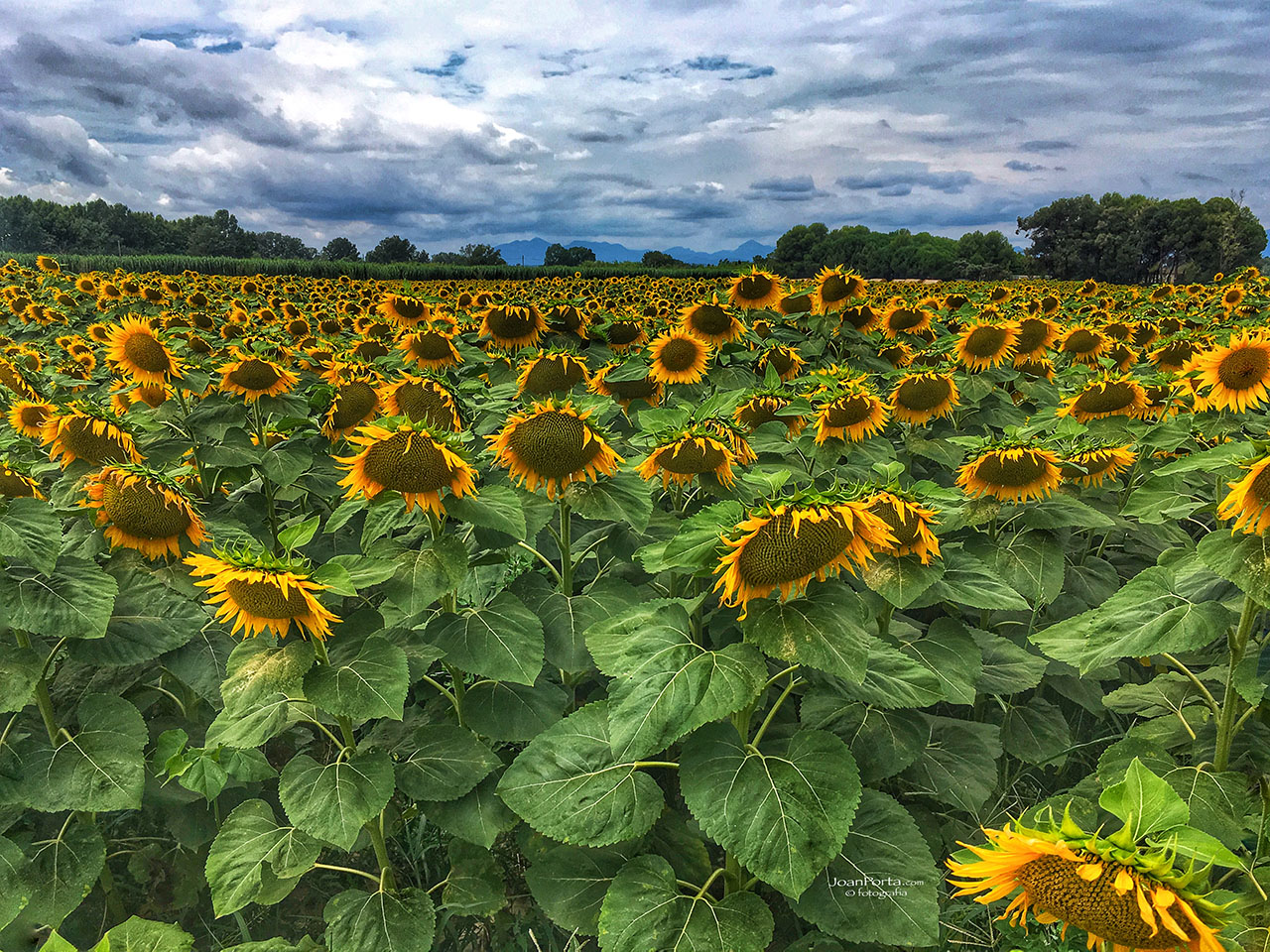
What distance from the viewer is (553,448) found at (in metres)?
2.78

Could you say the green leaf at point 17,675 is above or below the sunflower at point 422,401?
below

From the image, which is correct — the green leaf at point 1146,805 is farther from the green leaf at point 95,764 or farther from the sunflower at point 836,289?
the sunflower at point 836,289

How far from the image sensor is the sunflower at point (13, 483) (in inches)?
112

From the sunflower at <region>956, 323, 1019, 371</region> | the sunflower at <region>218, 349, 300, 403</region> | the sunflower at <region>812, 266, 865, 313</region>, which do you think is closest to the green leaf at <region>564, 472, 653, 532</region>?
the sunflower at <region>218, 349, 300, 403</region>

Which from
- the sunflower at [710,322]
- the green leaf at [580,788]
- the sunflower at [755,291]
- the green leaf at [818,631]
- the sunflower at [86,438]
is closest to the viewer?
the green leaf at [818,631]

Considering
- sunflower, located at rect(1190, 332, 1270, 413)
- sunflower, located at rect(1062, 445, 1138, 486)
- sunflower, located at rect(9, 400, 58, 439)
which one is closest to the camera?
sunflower, located at rect(1062, 445, 1138, 486)

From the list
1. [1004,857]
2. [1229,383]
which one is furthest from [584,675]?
[1229,383]

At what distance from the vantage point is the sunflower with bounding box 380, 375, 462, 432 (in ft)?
12.9

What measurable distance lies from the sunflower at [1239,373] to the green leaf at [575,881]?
4.00 metres

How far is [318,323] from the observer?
9359mm

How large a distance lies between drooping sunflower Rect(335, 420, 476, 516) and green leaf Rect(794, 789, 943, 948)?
5.45ft

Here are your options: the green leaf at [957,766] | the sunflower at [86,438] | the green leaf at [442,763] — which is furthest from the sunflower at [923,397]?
the sunflower at [86,438]

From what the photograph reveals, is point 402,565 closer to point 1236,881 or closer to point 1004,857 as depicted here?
point 1004,857

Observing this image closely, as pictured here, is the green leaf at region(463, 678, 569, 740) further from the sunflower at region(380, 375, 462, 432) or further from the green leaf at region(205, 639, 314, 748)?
the sunflower at region(380, 375, 462, 432)
